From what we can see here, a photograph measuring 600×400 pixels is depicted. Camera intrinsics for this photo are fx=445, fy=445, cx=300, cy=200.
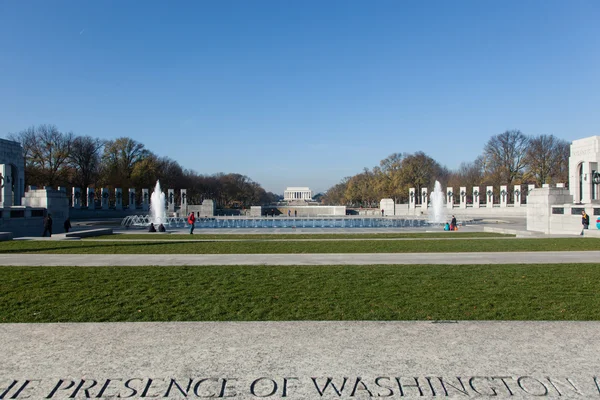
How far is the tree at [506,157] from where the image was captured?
248 feet

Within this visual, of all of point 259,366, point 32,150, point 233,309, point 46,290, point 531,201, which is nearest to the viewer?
point 259,366

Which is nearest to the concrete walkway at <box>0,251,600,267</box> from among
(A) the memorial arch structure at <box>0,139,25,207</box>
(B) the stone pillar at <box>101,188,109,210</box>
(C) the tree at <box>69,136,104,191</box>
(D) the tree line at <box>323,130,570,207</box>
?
(A) the memorial arch structure at <box>0,139,25,207</box>

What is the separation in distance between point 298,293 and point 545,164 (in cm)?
7683

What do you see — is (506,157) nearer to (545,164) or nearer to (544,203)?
(545,164)

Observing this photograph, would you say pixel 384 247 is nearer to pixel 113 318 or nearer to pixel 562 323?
pixel 562 323

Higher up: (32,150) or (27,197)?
(32,150)

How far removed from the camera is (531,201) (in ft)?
102

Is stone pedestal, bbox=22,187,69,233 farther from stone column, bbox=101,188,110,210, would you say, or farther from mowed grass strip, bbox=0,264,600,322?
stone column, bbox=101,188,110,210

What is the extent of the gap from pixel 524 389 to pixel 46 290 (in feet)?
30.2

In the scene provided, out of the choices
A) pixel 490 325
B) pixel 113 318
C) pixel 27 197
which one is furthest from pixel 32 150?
pixel 490 325

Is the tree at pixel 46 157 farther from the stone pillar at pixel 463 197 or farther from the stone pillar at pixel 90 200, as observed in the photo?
the stone pillar at pixel 463 197

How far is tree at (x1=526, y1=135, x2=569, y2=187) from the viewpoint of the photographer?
242ft

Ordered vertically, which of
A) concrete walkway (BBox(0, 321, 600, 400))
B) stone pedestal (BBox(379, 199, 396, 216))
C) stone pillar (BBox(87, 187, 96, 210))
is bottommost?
concrete walkway (BBox(0, 321, 600, 400))

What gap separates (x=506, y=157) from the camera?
78.2m
